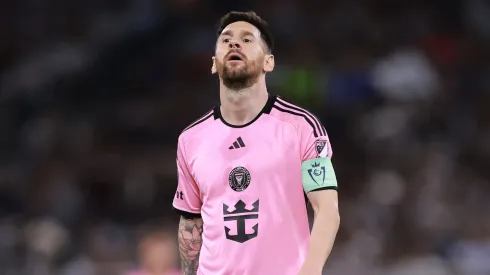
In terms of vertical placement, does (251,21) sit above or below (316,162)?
above

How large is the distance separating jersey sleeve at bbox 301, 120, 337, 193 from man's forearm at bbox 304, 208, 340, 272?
0.38 ft

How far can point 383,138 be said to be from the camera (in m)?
8.70

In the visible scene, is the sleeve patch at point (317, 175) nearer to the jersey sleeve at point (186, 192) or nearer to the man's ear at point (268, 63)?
the man's ear at point (268, 63)

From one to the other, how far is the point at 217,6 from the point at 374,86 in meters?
1.81

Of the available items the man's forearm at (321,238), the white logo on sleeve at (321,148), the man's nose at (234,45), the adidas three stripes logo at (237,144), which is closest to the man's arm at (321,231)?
the man's forearm at (321,238)

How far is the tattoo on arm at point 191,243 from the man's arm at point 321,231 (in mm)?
682

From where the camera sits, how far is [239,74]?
3953 millimetres

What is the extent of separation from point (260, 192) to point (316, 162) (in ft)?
0.85

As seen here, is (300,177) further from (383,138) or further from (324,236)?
(383,138)

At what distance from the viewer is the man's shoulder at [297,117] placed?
390cm

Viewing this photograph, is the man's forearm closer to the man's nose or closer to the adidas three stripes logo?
the adidas three stripes logo

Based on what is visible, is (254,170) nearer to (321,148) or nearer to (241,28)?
(321,148)

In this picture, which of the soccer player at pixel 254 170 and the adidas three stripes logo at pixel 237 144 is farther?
the adidas three stripes logo at pixel 237 144

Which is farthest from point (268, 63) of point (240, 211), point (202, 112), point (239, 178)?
point (202, 112)
